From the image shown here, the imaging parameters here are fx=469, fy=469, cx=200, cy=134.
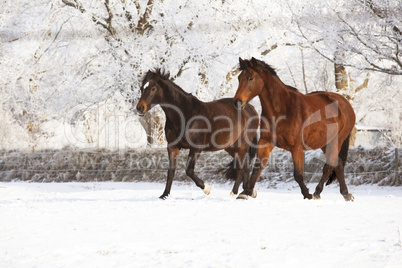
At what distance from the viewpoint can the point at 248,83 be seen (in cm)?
691

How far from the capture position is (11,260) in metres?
3.91

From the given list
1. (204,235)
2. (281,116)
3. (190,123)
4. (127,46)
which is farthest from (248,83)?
(127,46)

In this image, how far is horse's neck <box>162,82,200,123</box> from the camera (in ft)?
27.3

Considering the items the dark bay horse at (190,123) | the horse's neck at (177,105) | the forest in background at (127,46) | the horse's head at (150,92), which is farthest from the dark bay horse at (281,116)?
the forest in background at (127,46)

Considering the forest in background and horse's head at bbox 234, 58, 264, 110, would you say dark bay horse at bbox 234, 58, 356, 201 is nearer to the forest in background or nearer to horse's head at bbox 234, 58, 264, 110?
horse's head at bbox 234, 58, 264, 110

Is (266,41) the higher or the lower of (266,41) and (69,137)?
the higher

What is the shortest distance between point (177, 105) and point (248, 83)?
191 cm

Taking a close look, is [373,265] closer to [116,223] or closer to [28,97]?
[116,223]

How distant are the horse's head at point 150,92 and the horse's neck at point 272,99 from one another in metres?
2.08

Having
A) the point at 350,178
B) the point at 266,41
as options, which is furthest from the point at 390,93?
the point at 350,178

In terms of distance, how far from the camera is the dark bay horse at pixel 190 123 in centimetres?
827

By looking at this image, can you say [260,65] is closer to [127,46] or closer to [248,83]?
[248,83]

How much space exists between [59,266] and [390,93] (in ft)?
94.1

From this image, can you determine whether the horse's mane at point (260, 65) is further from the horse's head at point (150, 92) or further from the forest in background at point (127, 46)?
the forest in background at point (127, 46)
